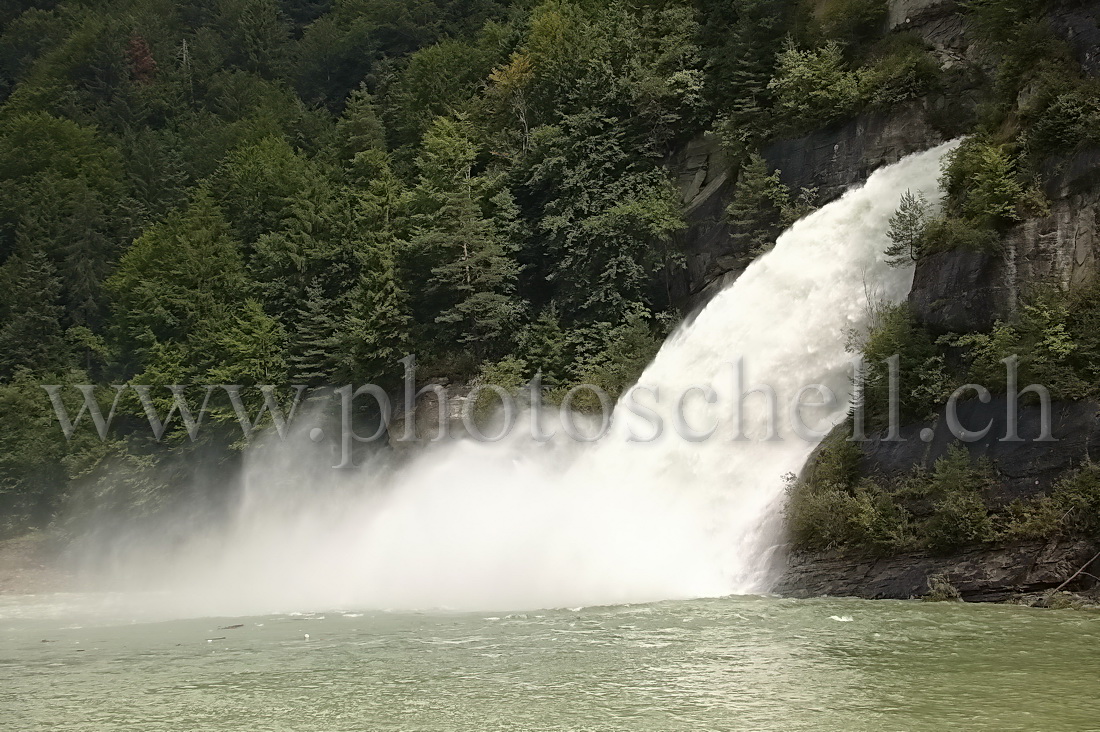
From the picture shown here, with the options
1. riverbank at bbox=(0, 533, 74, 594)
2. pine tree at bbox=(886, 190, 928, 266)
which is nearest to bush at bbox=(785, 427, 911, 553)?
pine tree at bbox=(886, 190, 928, 266)

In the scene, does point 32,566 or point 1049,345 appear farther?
point 32,566

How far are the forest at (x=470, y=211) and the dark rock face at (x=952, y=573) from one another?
2990 millimetres

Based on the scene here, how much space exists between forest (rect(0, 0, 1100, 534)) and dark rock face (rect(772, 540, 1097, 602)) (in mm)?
2990

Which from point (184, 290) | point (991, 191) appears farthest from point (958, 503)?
point (184, 290)

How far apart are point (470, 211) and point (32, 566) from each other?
84.2 feet

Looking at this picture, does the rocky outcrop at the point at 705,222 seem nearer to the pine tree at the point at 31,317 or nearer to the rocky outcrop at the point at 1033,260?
the rocky outcrop at the point at 1033,260

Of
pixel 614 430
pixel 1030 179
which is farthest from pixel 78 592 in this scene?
pixel 1030 179

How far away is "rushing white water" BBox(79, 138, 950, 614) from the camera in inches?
973

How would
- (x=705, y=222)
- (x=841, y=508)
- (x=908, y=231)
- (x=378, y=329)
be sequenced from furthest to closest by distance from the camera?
1. (x=378, y=329)
2. (x=705, y=222)
3. (x=908, y=231)
4. (x=841, y=508)

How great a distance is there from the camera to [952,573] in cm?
2070

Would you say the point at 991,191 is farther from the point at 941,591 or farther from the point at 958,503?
the point at 941,591

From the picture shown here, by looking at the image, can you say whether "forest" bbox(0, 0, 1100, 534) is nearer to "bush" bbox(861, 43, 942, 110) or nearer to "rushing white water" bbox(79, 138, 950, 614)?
"bush" bbox(861, 43, 942, 110)

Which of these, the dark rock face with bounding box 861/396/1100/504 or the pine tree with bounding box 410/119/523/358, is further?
the pine tree with bounding box 410/119/523/358

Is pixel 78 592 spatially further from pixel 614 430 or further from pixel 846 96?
pixel 846 96
